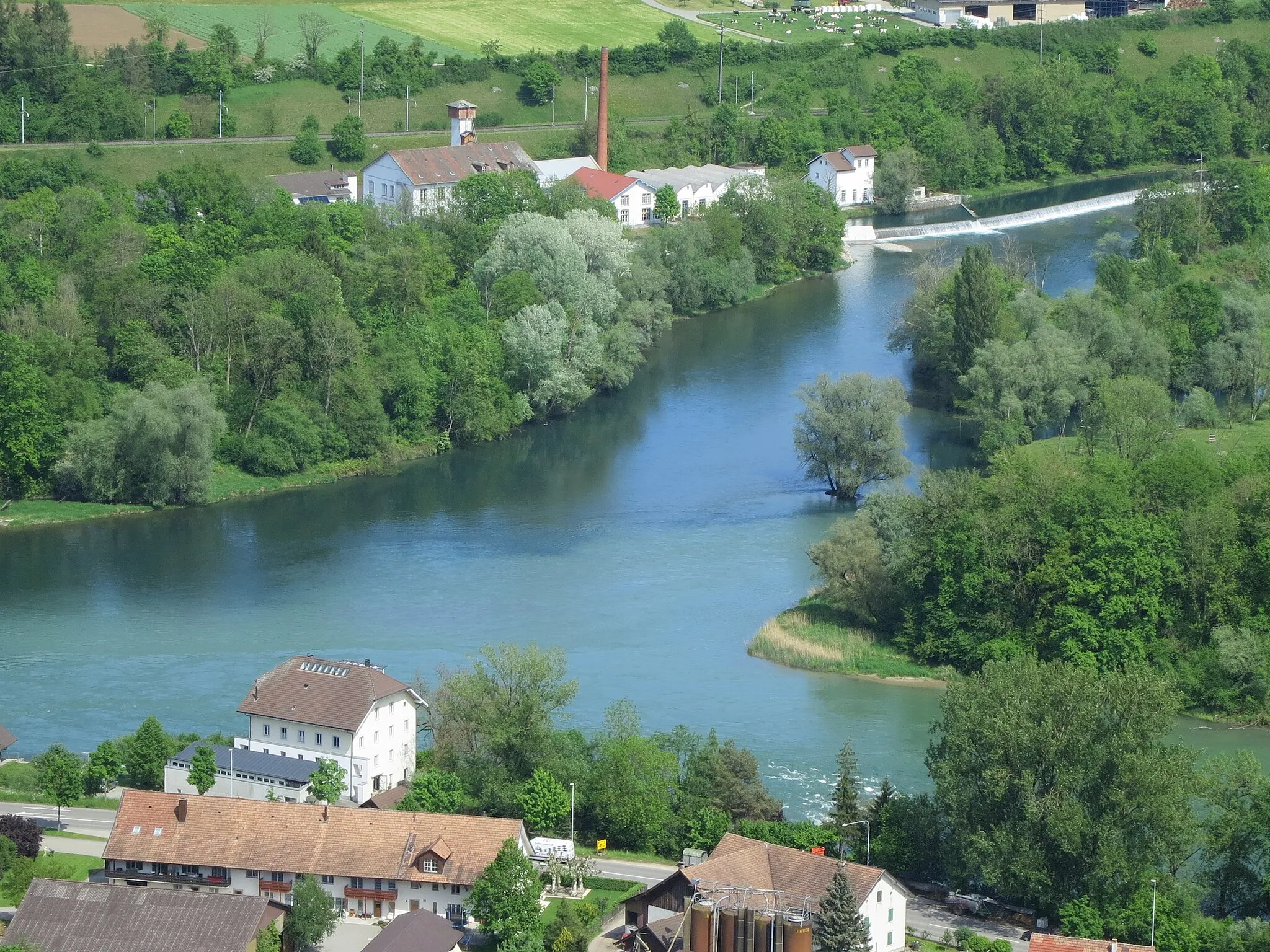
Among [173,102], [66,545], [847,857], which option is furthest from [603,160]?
[847,857]

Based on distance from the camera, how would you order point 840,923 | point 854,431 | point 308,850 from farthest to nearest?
point 854,431 < point 308,850 < point 840,923

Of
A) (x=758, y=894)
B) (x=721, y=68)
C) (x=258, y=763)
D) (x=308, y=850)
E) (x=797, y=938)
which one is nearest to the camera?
(x=797, y=938)

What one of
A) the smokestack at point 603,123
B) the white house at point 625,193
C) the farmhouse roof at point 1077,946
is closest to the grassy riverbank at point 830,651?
the farmhouse roof at point 1077,946

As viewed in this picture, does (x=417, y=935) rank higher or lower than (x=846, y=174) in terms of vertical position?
lower

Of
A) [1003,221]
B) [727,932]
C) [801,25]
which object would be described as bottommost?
[727,932]

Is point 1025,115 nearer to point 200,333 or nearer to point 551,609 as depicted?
point 200,333

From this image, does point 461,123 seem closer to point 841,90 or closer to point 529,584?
point 841,90

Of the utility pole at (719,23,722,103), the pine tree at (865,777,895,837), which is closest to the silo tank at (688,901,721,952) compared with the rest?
the pine tree at (865,777,895,837)

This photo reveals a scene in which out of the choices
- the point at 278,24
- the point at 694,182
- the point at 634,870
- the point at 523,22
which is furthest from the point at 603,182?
the point at 634,870
